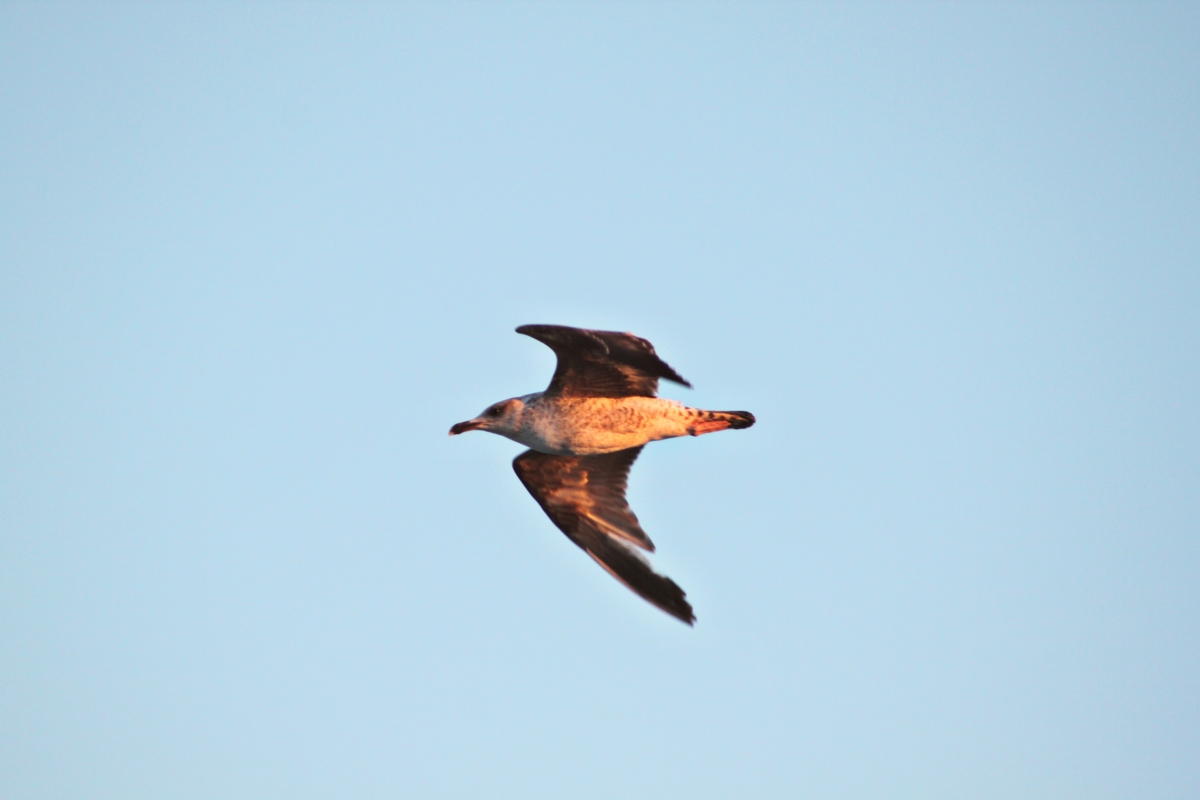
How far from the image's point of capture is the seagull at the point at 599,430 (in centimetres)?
1252

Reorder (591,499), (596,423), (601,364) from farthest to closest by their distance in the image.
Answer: (591,499) < (596,423) < (601,364)

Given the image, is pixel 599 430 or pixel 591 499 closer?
pixel 599 430

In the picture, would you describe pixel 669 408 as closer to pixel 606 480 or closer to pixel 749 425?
pixel 749 425

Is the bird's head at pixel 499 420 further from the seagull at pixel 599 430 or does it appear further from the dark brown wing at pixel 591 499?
the dark brown wing at pixel 591 499

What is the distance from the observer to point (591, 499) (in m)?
15.3

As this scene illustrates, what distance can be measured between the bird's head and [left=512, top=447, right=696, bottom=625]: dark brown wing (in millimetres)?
1516

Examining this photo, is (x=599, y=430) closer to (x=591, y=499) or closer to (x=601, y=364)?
(x=601, y=364)

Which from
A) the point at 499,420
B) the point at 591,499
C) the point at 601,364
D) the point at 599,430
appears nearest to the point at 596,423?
the point at 599,430

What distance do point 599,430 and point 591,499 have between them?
2.05m

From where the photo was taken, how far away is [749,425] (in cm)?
1393

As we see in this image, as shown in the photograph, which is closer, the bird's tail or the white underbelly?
the white underbelly

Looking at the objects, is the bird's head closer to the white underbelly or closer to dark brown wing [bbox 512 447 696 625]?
the white underbelly

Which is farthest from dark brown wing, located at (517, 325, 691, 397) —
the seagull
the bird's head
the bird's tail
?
the bird's tail

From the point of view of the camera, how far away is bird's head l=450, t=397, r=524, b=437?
44.8 feet
